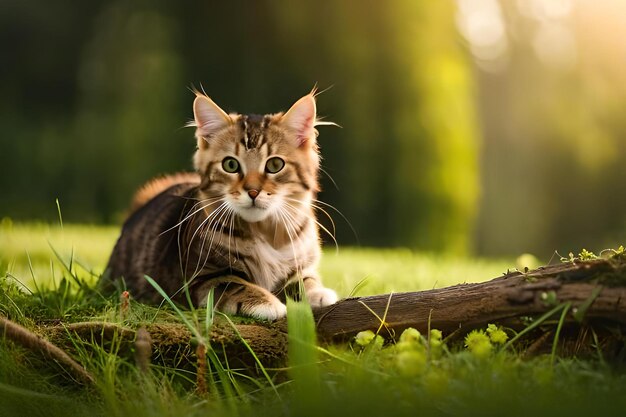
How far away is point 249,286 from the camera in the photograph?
2658 mm

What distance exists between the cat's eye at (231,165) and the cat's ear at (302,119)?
0.28 meters

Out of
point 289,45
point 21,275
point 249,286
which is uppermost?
point 289,45

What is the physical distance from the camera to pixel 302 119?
286 cm

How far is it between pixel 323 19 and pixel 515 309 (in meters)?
7.06

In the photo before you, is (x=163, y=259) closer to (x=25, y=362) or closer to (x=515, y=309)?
(x=25, y=362)

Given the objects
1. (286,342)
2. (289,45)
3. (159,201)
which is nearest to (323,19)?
(289,45)

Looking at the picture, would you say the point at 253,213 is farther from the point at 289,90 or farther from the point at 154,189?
the point at 289,90

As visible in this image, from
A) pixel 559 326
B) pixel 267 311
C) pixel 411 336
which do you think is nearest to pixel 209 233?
pixel 267 311

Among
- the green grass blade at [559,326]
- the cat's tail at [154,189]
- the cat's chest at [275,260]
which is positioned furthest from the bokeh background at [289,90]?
the green grass blade at [559,326]

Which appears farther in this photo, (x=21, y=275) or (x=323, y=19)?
(x=323, y=19)

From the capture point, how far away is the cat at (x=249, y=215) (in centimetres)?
266

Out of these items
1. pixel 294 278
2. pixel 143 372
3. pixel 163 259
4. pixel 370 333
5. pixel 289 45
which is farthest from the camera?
pixel 289 45

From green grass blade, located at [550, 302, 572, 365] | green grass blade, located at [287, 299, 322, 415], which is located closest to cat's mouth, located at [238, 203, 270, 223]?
green grass blade, located at [287, 299, 322, 415]

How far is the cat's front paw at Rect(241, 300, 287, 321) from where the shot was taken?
2459mm
